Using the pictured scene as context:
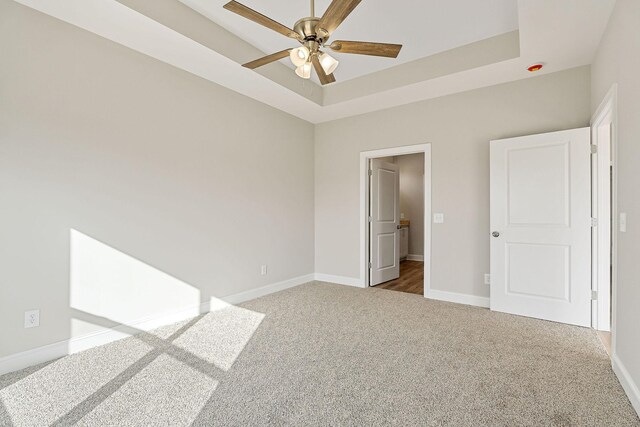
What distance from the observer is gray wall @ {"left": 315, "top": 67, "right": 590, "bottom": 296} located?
10.9 feet

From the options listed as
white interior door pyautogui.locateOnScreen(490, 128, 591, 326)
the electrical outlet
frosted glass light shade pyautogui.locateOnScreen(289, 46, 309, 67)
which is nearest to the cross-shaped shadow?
the electrical outlet

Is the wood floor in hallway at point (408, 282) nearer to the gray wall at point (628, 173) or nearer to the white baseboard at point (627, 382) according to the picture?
the white baseboard at point (627, 382)

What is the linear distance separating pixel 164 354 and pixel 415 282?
377 centimetres

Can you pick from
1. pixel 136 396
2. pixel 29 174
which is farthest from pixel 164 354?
pixel 29 174

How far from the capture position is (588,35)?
8.53ft

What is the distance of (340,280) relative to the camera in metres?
4.85

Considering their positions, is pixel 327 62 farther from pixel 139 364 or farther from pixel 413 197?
pixel 413 197

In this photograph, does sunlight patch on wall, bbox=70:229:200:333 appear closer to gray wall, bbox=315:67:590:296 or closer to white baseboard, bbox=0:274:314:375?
white baseboard, bbox=0:274:314:375

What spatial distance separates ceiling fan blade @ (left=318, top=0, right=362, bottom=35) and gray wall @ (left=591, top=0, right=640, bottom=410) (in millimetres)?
1638

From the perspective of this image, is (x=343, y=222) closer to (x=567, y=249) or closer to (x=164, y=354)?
(x=567, y=249)

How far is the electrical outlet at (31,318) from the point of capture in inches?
88.1

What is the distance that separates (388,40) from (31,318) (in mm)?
3982

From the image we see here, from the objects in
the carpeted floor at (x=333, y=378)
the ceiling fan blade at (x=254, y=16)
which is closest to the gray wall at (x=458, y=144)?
the carpeted floor at (x=333, y=378)

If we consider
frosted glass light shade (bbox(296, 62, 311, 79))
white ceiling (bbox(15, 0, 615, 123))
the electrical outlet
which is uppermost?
white ceiling (bbox(15, 0, 615, 123))
